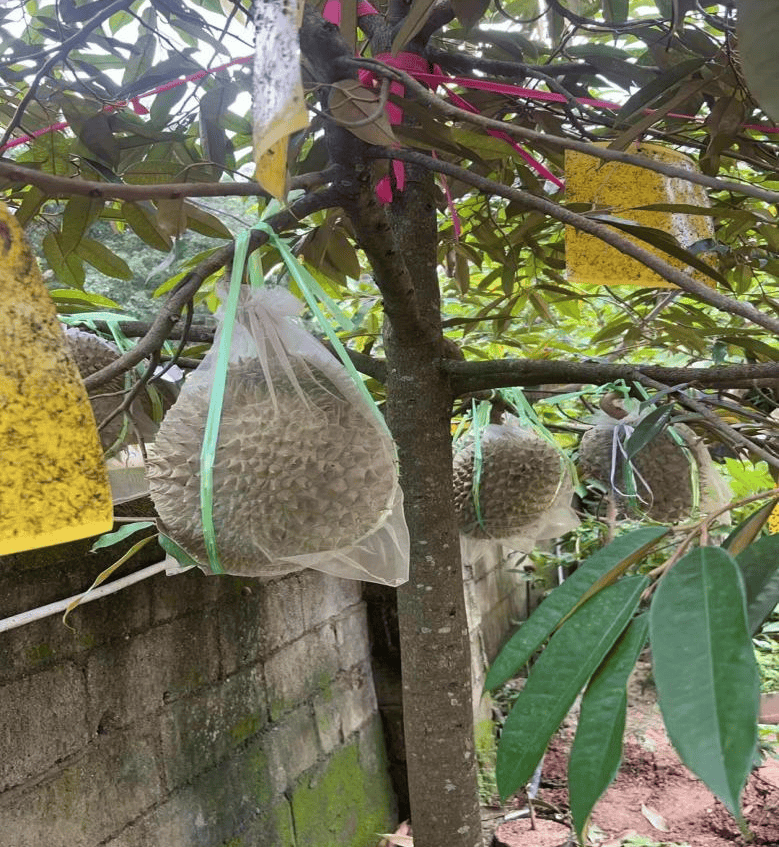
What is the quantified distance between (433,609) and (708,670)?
88 cm

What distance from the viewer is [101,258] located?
1171 mm

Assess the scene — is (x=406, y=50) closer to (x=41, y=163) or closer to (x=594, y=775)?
(x=41, y=163)

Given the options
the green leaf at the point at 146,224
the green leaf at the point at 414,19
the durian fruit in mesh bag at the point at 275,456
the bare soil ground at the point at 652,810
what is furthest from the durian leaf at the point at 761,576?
the bare soil ground at the point at 652,810

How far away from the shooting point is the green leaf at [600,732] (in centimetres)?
35

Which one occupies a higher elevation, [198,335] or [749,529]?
[198,335]

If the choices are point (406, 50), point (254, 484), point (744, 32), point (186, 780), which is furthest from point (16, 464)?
point (186, 780)

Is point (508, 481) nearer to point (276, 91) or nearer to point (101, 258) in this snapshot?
point (101, 258)

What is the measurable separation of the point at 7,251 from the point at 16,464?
0.35 feet

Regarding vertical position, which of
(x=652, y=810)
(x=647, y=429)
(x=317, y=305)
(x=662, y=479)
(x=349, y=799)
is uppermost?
(x=317, y=305)

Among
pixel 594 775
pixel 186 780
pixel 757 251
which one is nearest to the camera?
pixel 594 775

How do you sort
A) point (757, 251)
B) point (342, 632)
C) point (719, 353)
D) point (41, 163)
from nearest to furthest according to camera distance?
point (41, 163)
point (757, 251)
point (719, 353)
point (342, 632)

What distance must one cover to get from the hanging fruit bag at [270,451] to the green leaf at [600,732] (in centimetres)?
33

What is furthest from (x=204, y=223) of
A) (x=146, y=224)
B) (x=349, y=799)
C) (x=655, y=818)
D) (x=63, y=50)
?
(x=655, y=818)

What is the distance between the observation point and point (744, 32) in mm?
380
